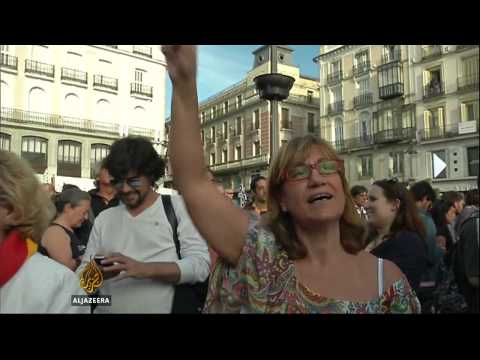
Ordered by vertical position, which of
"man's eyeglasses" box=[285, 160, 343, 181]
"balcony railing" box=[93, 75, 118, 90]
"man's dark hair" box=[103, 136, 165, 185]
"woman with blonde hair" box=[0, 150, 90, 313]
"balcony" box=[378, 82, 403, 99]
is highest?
"balcony" box=[378, 82, 403, 99]

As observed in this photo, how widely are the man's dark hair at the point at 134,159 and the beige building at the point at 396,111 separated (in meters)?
0.74

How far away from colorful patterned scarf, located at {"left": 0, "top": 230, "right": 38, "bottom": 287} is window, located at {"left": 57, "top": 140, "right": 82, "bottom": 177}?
9.63 ft

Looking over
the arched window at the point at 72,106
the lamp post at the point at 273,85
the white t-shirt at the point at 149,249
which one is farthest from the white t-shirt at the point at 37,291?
the arched window at the point at 72,106

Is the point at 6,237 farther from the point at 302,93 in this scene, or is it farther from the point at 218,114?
the point at 302,93

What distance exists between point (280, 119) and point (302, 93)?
39.5 inches

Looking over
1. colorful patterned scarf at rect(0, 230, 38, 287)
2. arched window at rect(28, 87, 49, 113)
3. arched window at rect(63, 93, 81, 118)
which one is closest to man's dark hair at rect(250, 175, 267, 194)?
arched window at rect(63, 93, 81, 118)

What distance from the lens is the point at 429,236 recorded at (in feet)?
9.91

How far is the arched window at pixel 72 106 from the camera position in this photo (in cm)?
452

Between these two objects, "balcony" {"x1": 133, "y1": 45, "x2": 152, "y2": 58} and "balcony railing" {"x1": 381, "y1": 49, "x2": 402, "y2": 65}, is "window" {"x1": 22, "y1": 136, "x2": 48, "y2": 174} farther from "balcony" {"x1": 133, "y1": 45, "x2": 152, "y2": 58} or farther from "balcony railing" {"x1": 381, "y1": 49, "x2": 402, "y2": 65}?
"balcony railing" {"x1": 381, "y1": 49, "x2": 402, "y2": 65}

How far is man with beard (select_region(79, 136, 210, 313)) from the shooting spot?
69.8 inches

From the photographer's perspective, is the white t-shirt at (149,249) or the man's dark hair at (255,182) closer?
the white t-shirt at (149,249)

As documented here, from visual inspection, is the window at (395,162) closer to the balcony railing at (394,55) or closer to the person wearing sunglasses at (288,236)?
the balcony railing at (394,55)
